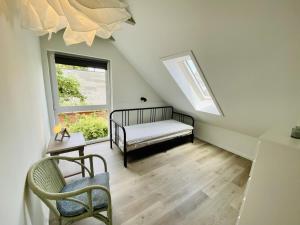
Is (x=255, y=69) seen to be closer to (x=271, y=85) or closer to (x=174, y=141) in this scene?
(x=271, y=85)

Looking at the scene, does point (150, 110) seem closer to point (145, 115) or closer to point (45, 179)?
point (145, 115)

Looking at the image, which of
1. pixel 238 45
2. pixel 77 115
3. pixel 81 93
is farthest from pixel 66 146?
pixel 238 45

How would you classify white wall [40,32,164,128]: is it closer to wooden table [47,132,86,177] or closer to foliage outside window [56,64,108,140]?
foliage outside window [56,64,108,140]

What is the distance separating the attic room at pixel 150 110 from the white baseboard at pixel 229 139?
2 centimetres

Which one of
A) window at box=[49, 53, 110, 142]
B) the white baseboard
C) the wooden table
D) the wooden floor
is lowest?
the wooden floor

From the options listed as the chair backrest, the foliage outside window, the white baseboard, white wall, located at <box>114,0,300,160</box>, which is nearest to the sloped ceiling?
white wall, located at <box>114,0,300,160</box>

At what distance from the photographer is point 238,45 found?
4.85ft

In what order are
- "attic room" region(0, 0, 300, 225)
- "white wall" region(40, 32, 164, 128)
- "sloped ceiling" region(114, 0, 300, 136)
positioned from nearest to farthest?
"attic room" region(0, 0, 300, 225), "sloped ceiling" region(114, 0, 300, 136), "white wall" region(40, 32, 164, 128)

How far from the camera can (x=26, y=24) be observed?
0.78 meters

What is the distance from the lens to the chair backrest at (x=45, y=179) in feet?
3.14

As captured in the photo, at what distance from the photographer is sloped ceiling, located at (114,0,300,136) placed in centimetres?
118

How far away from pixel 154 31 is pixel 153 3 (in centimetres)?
45

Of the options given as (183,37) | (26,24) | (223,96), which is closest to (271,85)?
(223,96)

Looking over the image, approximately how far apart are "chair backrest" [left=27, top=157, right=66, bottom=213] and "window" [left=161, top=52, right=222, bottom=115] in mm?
2179
